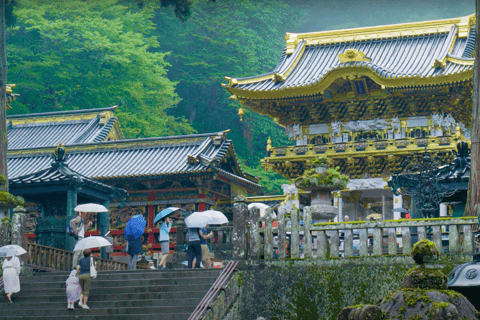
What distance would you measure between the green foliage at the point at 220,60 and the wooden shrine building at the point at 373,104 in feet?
62.9

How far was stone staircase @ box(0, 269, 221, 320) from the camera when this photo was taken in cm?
1627

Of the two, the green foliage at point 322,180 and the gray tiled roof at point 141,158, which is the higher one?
the gray tiled roof at point 141,158

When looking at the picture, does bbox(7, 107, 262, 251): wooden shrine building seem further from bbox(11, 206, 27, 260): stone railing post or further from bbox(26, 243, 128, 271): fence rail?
bbox(11, 206, 27, 260): stone railing post

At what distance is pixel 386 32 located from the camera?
119ft

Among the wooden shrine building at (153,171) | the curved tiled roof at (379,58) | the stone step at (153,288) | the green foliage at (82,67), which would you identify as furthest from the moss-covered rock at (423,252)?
the green foliage at (82,67)

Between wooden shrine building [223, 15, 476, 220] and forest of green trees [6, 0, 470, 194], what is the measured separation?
15.8 metres

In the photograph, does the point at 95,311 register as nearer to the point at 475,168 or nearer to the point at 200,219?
the point at 200,219

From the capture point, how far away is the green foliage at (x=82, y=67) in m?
48.5

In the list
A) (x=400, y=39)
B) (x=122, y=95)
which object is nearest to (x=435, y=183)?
(x=400, y=39)

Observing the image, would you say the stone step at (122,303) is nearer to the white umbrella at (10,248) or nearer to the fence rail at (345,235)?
the white umbrella at (10,248)

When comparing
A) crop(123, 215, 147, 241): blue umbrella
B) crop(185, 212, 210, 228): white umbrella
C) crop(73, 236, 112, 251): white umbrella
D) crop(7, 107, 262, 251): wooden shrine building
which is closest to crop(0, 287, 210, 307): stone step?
crop(73, 236, 112, 251): white umbrella

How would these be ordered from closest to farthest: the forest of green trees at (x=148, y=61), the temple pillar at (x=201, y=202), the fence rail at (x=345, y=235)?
1. the fence rail at (x=345, y=235)
2. the temple pillar at (x=201, y=202)
3. the forest of green trees at (x=148, y=61)

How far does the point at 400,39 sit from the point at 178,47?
25699 mm

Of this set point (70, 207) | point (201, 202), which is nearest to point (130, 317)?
point (70, 207)
